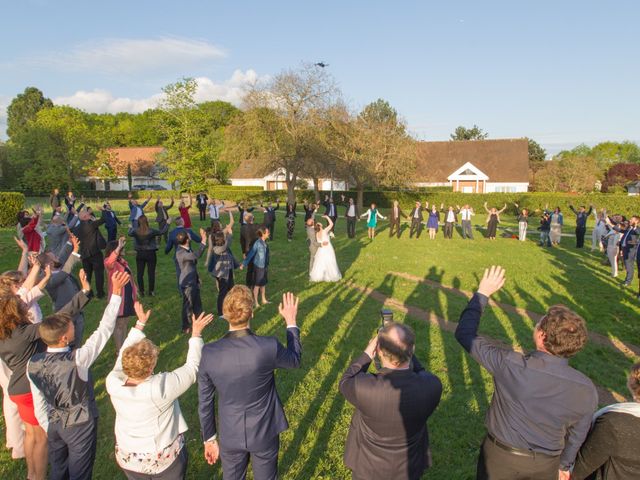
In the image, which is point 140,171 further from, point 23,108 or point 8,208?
point 8,208

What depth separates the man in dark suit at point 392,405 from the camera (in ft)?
8.86

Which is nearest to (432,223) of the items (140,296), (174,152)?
(140,296)

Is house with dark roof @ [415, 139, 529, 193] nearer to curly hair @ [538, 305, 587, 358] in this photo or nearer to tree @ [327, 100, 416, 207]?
tree @ [327, 100, 416, 207]

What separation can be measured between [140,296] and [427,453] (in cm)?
919

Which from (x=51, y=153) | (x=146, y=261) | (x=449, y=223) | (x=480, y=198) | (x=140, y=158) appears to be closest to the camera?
(x=146, y=261)

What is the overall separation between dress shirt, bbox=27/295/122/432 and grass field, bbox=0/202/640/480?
1201 millimetres

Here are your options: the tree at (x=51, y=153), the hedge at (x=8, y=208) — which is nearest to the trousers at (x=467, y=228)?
the hedge at (x=8, y=208)

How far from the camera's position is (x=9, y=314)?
12.4ft

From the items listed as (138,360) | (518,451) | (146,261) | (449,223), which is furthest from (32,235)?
(449,223)

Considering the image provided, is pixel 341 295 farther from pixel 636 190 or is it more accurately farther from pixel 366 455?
pixel 636 190

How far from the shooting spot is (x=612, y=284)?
1257 cm

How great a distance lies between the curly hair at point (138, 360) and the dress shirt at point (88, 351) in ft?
1.78

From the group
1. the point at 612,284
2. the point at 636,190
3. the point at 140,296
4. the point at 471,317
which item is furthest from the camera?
the point at 636,190

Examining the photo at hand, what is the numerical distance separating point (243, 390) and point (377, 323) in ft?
20.3
